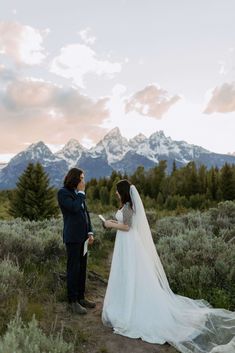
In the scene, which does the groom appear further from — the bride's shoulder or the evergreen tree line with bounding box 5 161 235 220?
the evergreen tree line with bounding box 5 161 235 220

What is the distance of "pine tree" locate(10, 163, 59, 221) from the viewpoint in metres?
22.5

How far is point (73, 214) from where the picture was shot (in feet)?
22.3

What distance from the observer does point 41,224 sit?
1432 centimetres

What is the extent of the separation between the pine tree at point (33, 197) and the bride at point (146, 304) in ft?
52.6

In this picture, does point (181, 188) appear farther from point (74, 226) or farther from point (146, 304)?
point (146, 304)

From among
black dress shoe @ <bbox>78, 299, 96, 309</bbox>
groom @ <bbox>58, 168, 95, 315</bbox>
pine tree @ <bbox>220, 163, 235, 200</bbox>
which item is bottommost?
black dress shoe @ <bbox>78, 299, 96, 309</bbox>

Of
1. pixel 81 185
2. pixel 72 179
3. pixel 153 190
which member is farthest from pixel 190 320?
pixel 153 190

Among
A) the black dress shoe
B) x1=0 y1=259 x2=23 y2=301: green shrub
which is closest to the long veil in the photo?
the black dress shoe

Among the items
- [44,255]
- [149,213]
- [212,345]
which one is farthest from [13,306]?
[149,213]

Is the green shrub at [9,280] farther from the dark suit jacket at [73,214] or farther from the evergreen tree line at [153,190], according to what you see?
the evergreen tree line at [153,190]

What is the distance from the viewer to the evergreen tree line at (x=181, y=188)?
93.9ft

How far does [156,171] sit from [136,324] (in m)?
31.2

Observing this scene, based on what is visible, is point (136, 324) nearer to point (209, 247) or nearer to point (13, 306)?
point (13, 306)

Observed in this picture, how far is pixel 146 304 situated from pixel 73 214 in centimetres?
191
